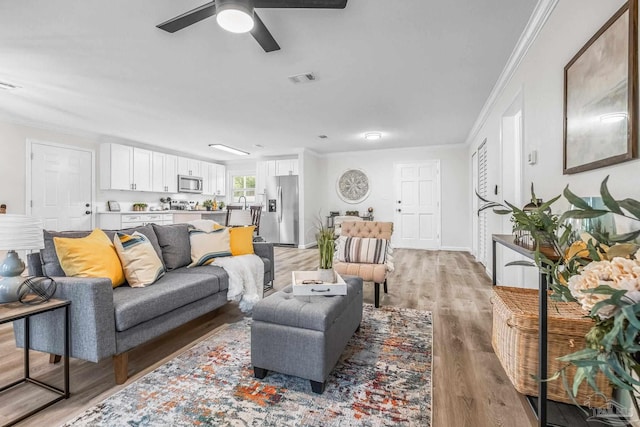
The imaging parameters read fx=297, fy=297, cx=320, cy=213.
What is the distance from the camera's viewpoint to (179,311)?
2135 mm

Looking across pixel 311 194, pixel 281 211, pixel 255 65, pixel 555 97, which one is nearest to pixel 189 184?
pixel 281 211

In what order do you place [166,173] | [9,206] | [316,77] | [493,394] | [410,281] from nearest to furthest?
1. [493,394]
2. [316,77]
3. [410,281]
4. [9,206]
5. [166,173]

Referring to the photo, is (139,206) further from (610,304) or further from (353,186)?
(610,304)

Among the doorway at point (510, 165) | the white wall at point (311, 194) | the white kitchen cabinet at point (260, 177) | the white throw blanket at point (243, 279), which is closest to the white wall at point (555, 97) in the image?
the doorway at point (510, 165)

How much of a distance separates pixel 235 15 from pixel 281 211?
18.1ft

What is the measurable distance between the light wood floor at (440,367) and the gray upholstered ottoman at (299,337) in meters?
0.61

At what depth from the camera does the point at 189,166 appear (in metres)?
7.29

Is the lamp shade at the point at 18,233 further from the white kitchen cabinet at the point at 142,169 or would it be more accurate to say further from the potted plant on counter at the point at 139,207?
the potted plant on counter at the point at 139,207

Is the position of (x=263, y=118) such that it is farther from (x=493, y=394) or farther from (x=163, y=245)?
(x=493, y=394)

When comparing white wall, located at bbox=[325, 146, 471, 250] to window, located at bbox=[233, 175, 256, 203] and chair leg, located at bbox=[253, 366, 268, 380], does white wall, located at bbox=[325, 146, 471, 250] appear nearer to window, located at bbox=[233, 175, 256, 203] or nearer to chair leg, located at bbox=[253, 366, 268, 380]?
window, located at bbox=[233, 175, 256, 203]

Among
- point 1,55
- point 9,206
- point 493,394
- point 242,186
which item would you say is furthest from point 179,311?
point 242,186

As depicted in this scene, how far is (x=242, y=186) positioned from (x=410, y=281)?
5.94 metres

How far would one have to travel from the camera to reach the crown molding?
6.63ft

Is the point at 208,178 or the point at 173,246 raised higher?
the point at 208,178
